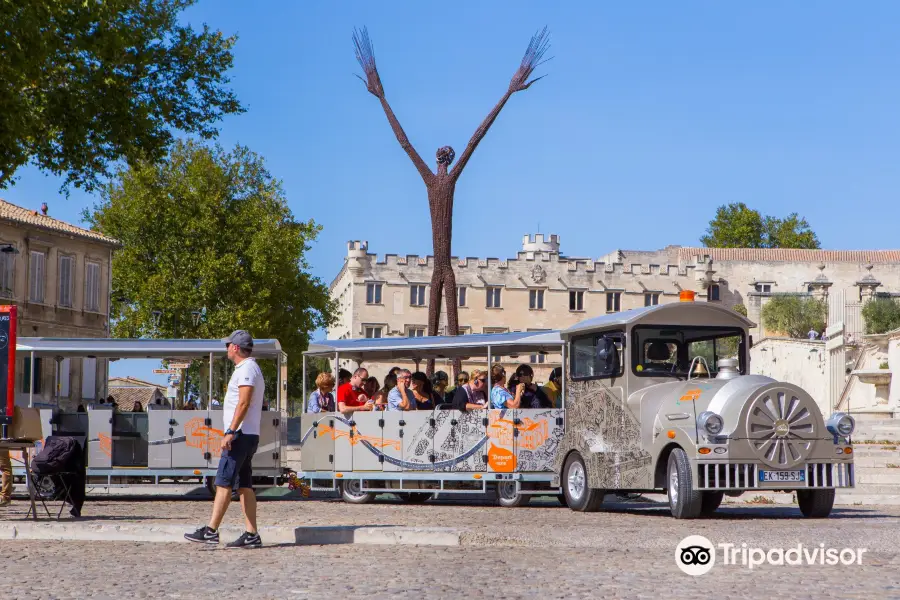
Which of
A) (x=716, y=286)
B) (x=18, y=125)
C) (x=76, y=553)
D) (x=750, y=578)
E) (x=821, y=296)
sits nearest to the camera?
(x=750, y=578)

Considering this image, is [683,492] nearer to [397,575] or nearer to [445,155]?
[397,575]

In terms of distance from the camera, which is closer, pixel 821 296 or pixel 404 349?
pixel 404 349

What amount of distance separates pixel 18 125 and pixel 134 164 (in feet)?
19.2

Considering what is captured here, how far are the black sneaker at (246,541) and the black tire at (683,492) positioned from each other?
5.79 metres

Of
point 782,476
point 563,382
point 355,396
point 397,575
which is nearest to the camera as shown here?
point 397,575

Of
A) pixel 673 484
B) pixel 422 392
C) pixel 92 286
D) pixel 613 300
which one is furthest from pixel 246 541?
pixel 613 300

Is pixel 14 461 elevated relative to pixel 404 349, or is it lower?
lower

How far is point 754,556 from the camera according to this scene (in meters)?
11.1

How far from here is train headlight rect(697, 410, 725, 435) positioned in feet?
52.0

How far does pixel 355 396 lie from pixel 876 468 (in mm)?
9437

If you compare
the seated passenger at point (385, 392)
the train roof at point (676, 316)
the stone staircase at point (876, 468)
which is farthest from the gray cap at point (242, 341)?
the stone staircase at point (876, 468)

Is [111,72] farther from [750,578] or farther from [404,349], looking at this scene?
[750,578]

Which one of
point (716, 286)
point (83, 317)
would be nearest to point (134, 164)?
point (83, 317)

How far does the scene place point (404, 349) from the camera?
20.8 metres
